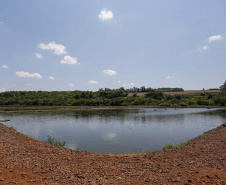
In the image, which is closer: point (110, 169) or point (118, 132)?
point (110, 169)

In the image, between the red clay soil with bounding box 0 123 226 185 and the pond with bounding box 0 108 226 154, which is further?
the pond with bounding box 0 108 226 154

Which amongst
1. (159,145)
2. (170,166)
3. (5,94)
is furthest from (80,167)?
(5,94)

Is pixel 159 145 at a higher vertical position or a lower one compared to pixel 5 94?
lower

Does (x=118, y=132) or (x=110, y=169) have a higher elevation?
(x=110, y=169)

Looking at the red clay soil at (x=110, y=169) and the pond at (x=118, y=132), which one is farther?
the pond at (x=118, y=132)

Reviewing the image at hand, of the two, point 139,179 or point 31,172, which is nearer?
point 139,179

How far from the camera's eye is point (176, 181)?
9.12 meters

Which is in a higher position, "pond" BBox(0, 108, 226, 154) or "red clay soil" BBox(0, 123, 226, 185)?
"red clay soil" BBox(0, 123, 226, 185)

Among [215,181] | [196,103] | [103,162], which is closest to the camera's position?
[215,181]

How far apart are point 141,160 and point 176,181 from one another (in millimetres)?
4943

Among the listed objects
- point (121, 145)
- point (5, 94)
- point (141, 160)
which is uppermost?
point (5, 94)

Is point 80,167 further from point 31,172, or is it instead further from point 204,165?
point 204,165

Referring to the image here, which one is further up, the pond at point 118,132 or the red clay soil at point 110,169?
the red clay soil at point 110,169

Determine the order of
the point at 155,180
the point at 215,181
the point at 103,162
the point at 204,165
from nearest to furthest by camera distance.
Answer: the point at 215,181
the point at 155,180
the point at 204,165
the point at 103,162
